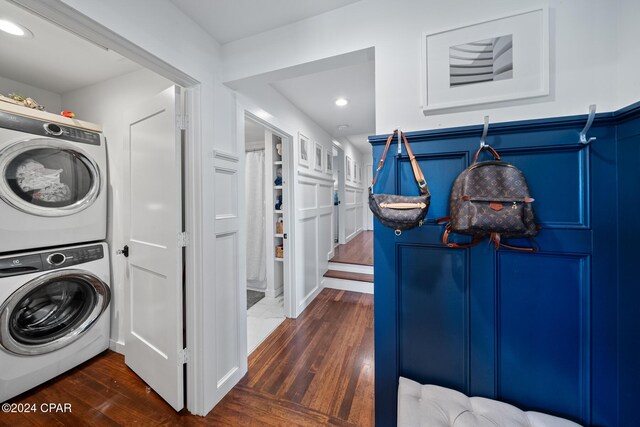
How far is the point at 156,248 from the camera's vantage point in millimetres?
1453

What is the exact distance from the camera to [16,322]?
1463 mm

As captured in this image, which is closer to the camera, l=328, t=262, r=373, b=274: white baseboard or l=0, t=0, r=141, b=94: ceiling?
l=0, t=0, r=141, b=94: ceiling

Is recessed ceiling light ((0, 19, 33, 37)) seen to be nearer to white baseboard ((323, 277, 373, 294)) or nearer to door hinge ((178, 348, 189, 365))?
door hinge ((178, 348, 189, 365))

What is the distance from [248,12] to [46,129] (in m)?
1.67

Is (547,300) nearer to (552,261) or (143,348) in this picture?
(552,261)

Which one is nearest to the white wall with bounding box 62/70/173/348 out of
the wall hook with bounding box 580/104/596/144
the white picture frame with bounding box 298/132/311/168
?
the white picture frame with bounding box 298/132/311/168

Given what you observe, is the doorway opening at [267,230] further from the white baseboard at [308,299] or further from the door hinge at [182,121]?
the door hinge at [182,121]

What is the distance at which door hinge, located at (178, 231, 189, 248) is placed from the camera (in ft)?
4.41

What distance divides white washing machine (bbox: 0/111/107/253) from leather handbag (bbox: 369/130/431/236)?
2251 millimetres

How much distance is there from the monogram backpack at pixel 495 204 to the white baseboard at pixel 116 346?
276cm

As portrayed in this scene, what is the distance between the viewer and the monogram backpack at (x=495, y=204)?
86cm

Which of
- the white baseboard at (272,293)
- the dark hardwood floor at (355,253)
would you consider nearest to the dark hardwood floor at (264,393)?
the white baseboard at (272,293)

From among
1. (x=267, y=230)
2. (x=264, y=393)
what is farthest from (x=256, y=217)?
(x=264, y=393)

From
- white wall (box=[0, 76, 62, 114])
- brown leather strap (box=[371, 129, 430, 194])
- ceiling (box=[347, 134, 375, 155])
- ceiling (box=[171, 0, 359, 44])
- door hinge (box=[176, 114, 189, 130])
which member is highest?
ceiling (box=[347, 134, 375, 155])
